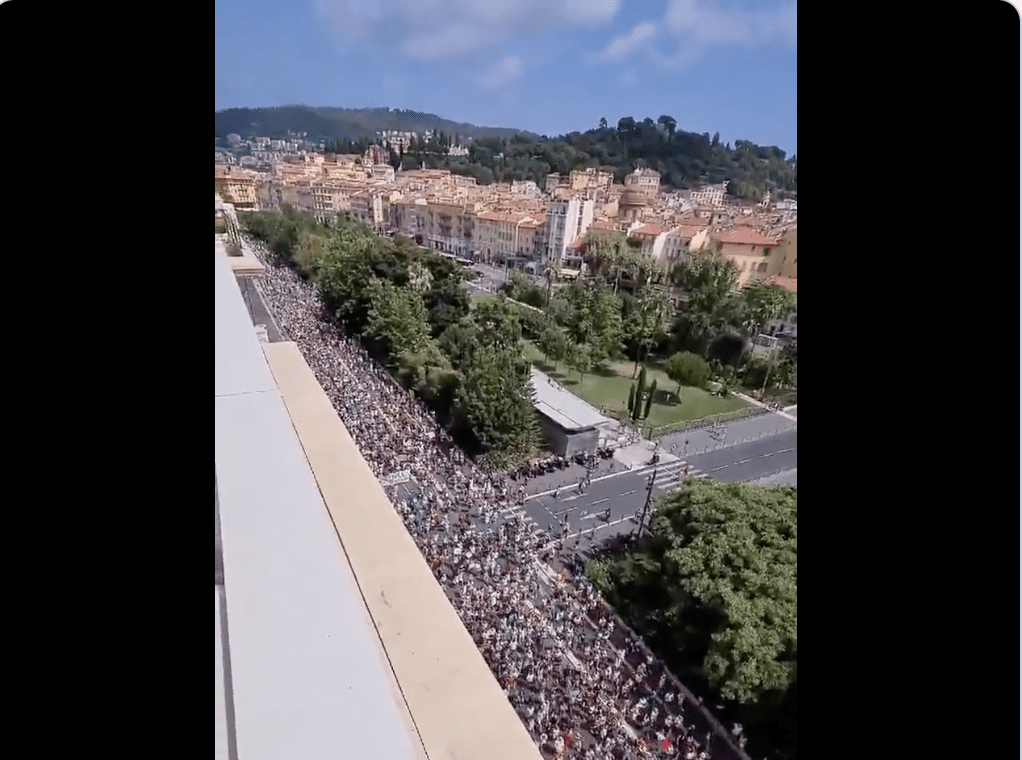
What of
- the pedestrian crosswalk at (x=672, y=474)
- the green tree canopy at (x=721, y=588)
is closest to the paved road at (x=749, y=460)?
the pedestrian crosswalk at (x=672, y=474)

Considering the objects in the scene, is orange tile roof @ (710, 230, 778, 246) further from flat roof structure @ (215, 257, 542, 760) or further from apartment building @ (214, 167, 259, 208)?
apartment building @ (214, 167, 259, 208)

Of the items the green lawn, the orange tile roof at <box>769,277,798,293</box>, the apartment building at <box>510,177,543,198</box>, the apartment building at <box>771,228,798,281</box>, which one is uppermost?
the apartment building at <box>510,177,543,198</box>

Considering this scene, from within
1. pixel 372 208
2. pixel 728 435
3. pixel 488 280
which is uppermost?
pixel 372 208

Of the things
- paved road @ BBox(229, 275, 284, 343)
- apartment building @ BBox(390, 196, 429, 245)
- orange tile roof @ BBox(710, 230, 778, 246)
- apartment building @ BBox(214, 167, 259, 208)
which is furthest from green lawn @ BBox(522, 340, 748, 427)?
apartment building @ BBox(214, 167, 259, 208)

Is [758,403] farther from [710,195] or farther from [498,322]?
[710,195]

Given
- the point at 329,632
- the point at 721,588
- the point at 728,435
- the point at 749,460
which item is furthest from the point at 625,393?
the point at 329,632
